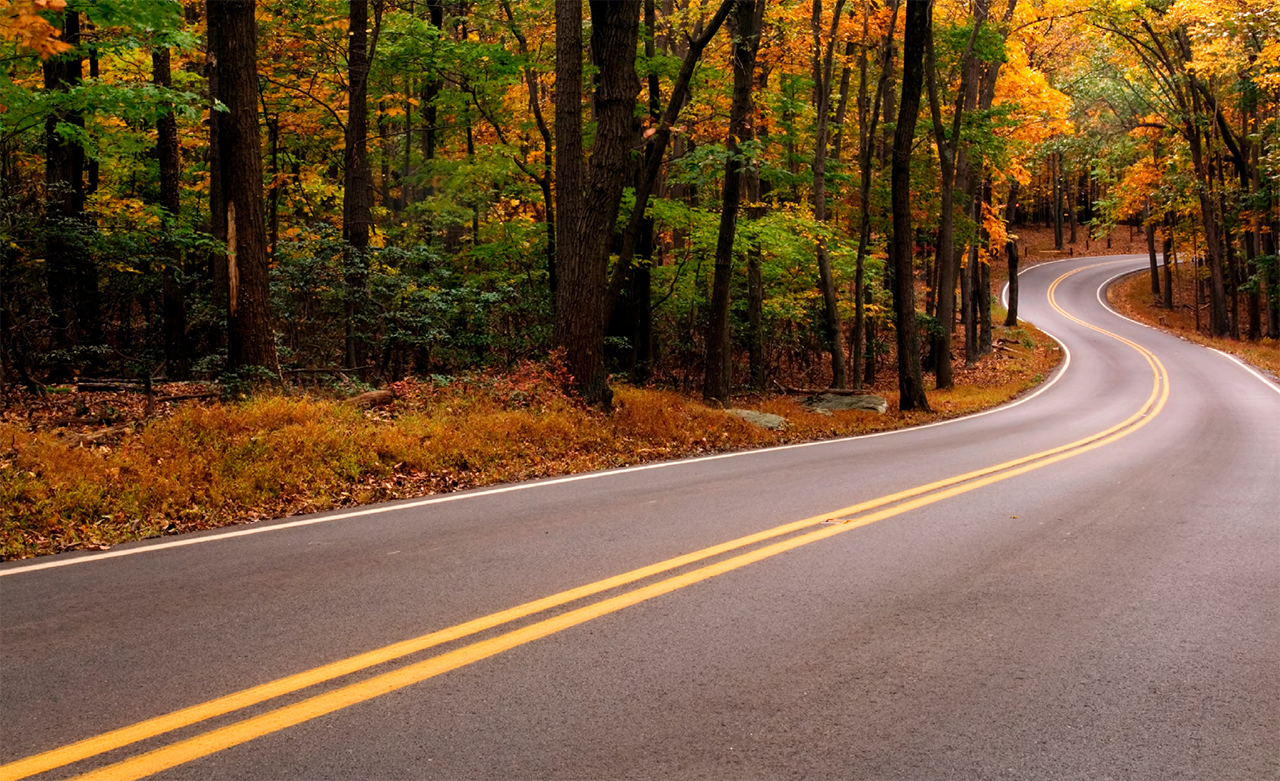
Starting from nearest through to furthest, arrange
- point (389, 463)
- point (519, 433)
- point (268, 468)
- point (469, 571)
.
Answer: point (469, 571), point (268, 468), point (389, 463), point (519, 433)

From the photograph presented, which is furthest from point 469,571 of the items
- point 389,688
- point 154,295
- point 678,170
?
point 678,170

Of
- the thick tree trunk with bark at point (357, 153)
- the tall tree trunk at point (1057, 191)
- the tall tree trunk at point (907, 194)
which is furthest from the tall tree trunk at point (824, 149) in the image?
the tall tree trunk at point (1057, 191)

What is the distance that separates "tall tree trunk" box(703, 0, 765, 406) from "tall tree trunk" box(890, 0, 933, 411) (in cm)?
397

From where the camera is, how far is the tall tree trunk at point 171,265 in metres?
14.9

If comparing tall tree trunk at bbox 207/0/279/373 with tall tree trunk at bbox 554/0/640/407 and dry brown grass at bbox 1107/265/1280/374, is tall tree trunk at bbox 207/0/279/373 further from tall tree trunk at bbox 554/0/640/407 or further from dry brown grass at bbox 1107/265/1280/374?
dry brown grass at bbox 1107/265/1280/374

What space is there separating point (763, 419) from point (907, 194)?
7.74 m

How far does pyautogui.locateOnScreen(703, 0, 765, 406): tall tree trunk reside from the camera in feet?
51.4

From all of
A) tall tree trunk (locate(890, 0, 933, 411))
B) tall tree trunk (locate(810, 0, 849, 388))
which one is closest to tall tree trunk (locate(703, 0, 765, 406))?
tall tree trunk (locate(890, 0, 933, 411))

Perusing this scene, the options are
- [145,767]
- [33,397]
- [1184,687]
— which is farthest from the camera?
[33,397]

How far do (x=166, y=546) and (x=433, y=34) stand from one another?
14.7 metres

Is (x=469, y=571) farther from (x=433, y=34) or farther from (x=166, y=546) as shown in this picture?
(x=433, y=34)

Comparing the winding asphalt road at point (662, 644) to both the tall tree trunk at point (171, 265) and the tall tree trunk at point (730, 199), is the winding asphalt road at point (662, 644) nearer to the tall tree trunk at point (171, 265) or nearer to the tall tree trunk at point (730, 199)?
the tall tree trunk at point (730, 199)

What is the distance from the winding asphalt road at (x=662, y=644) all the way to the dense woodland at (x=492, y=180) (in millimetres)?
4718

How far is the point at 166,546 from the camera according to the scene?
596 centimetres
